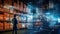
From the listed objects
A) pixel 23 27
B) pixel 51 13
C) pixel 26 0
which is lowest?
pixel 23 27

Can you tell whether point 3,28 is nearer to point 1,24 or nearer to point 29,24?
point 1,24

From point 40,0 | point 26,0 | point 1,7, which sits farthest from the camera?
point 40,0

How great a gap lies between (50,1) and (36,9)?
9.37 ft

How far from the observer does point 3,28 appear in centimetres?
1973

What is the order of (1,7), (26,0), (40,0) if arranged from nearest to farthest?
(1,7) < (26,0) < (40,0)

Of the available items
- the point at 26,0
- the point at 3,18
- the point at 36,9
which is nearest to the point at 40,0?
the point at 36,9

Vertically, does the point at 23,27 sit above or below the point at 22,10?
below

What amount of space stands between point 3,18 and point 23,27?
232 inches

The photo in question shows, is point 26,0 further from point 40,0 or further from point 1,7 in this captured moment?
point 1,7

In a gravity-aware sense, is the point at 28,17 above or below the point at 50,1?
below

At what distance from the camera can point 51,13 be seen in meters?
28.2

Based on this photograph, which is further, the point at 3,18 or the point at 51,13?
the point at 51,13

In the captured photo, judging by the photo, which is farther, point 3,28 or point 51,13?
point 51,13

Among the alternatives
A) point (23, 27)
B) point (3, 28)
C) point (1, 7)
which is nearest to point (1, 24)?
point (3, 28)
